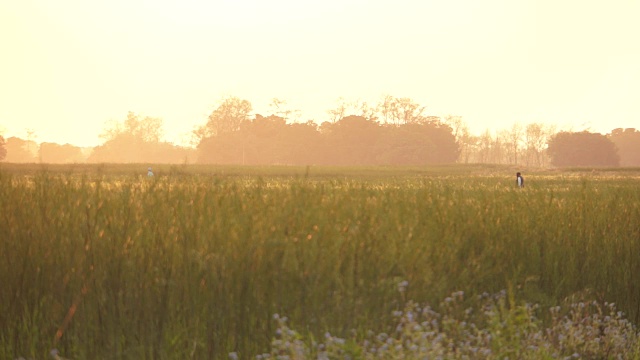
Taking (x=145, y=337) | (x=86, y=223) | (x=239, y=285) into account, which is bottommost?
(x=145, y=337)

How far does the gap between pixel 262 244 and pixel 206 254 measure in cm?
55

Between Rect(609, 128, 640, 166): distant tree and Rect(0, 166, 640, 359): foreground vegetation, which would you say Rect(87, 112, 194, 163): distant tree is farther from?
Rect(0, 166, 640, 359): foreground vegetation

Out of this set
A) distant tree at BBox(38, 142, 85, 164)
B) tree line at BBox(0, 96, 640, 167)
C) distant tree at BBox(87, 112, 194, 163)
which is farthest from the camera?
distant tree at BBox(38, 142, 85, 164)

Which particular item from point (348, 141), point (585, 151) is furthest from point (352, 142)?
point (585, 151)

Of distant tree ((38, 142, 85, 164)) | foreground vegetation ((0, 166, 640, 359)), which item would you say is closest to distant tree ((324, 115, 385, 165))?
distant tree ((38, 142, 85, 164))

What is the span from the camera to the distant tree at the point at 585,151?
326ft

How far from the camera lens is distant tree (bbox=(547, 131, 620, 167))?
99312 millimetres

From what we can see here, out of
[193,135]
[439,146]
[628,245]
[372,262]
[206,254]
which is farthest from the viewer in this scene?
[193,135]

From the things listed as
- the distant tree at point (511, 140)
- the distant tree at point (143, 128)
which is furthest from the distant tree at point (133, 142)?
the distant tree at point (511, 140)

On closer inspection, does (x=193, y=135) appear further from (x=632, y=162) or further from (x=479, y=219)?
(x=479, y=219)

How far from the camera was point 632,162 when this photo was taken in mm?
133500

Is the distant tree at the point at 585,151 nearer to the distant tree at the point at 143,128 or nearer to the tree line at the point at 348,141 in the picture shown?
the tree line at the point at 348,141

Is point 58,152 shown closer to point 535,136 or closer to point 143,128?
point 143,128

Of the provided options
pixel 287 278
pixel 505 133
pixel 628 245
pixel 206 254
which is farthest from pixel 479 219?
pixel 505 133
